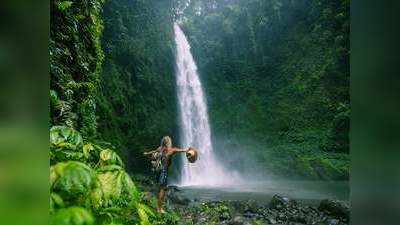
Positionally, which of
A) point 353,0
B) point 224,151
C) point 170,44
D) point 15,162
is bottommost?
point 224,151

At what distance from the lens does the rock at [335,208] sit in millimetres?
7974

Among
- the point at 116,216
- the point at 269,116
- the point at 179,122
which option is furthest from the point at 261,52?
the point at 116,216

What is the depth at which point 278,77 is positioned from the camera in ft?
67.9

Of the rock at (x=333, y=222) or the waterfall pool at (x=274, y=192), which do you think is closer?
the rock at (x=333, y=222)

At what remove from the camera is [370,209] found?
0.77 meters

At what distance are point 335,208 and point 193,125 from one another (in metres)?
8.83

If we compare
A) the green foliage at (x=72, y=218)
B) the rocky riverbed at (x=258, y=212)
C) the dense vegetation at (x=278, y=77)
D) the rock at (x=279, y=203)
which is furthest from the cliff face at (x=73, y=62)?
the dense vegetation at (x=278, y=77)

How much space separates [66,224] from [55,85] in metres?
3.08

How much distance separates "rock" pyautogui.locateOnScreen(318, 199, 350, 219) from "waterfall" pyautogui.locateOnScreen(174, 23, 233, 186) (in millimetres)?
7028

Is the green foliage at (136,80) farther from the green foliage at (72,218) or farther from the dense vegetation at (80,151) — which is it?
the green foliage at (72,218)

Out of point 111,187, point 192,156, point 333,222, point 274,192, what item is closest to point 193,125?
point 274,192

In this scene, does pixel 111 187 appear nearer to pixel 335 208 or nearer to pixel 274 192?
pixel 335 208

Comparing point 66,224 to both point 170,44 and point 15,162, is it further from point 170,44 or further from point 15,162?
point 170,44

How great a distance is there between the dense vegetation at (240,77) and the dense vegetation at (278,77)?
A: 0.17ft
